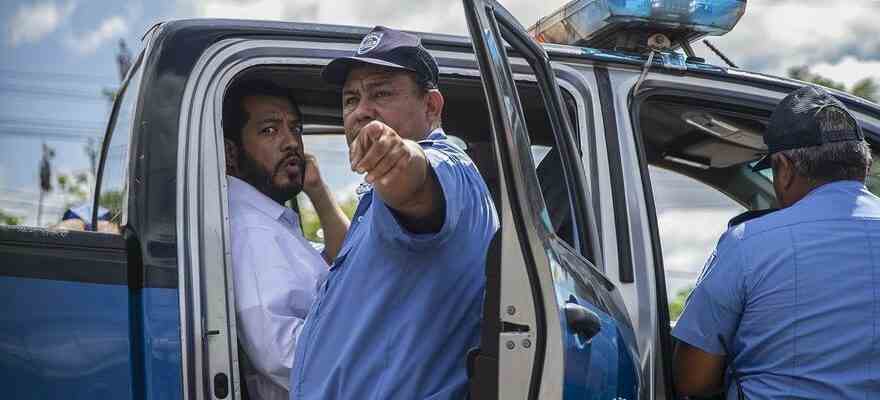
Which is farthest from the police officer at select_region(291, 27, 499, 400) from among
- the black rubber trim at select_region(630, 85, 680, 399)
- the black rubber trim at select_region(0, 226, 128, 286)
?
the black rubber trim at select_region(630, 85, 680, 399)

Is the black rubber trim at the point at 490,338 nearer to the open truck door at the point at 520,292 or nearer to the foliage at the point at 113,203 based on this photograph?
the open truck door at the point at 520,292

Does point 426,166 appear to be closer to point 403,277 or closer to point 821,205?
point 403,277

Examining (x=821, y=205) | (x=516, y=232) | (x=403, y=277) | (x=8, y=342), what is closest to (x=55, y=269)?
(x=8, y=342)

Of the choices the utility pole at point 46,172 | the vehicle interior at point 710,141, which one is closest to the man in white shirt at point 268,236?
the vehicle interior at point 710,141

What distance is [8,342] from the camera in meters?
2.03

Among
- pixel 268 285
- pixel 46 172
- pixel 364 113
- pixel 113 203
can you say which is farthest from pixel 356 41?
pixel 46 172

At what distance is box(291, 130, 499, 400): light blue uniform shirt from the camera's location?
6.08ft

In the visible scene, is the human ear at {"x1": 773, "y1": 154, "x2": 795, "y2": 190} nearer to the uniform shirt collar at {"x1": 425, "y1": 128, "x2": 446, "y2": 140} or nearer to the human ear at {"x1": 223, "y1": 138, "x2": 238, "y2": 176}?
the uniform shirt collar at {"x1": 425, "y1": 128, "x2": 446, "y2": 140}

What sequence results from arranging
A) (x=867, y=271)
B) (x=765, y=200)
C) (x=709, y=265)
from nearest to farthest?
(x=867, y=271) → (x=709, y=265) → (x=765, y=200)

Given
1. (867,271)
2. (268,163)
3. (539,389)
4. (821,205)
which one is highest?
(268,163)

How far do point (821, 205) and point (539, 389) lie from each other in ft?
3.42

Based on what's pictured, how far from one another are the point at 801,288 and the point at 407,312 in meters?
0.97

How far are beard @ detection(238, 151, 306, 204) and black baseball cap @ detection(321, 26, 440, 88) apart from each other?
2.09ft

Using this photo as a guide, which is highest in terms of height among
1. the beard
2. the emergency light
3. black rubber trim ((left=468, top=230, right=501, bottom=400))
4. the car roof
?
the emergency light
